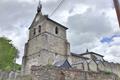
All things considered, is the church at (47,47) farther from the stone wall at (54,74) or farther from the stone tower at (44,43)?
the stone wall at (54,74)

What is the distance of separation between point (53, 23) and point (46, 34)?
420cm

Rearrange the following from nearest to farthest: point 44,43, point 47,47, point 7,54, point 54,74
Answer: point 54,74 < point 47,47 < point 44,43 < point 7,54

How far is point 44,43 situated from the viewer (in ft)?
122

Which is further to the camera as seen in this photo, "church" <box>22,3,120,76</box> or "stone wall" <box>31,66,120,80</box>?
"church" <box>22,3,120,76</box>

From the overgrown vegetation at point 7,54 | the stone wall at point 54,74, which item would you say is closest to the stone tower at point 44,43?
the overgrown vegetation at point 7,54

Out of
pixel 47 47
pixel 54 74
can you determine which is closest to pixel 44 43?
pixel 47 47

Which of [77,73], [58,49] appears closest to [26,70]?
[58,49]

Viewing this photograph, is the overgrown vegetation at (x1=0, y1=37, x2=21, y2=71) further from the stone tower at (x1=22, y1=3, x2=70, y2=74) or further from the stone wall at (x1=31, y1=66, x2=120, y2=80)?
the stone wall at (x1=31, y1=66, x2=120, y2=80)

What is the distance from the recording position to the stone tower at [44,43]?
3673 cm

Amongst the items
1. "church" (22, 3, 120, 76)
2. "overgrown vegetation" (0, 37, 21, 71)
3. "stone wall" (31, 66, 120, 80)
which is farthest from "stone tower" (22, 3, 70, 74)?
"stone wall" (31, 66, 120, 80)

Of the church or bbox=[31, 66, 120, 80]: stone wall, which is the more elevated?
the church

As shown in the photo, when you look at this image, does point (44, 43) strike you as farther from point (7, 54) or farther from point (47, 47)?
point (7, 54)

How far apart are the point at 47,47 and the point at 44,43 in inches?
48.6

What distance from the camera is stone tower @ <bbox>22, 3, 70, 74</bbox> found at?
1446 inches
